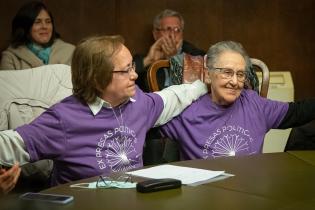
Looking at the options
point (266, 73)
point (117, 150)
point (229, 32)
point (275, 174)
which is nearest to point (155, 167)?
point (117, 150)

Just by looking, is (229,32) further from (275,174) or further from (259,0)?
(275,174)

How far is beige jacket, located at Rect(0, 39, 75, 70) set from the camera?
11.6ft

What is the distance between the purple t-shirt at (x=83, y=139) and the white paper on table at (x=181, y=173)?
27 centimetres

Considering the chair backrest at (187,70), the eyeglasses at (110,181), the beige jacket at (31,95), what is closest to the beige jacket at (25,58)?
the beige jacket at (31,95)

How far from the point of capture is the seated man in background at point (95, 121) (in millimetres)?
1893

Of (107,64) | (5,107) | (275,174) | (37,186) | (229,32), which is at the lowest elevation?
(37,186)

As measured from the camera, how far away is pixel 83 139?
195 centimetres

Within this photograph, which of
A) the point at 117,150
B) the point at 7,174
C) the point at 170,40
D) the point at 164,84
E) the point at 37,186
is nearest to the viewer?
the point at 7,174

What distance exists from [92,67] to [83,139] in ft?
0.91

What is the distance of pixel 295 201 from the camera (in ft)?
4.49

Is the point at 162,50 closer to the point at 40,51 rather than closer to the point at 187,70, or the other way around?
the point at 40,51

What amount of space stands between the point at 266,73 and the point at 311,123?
44 centimetres

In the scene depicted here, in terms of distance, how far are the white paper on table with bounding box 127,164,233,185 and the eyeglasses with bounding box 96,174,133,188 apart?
0.07m

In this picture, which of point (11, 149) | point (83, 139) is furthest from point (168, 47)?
point (11, 149)
